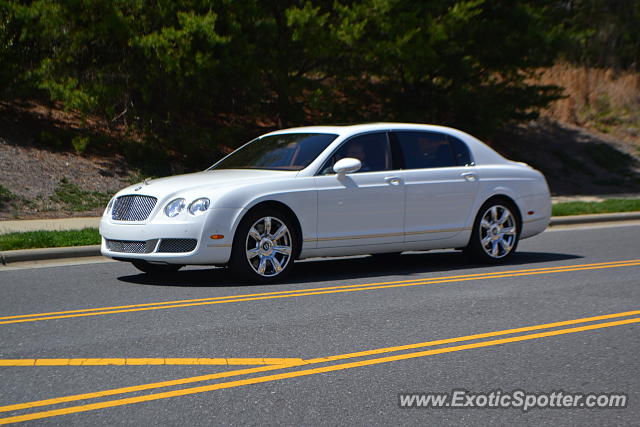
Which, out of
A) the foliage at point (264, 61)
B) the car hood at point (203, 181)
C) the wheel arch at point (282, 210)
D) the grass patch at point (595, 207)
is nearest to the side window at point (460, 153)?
the car hood at point (203, 181)

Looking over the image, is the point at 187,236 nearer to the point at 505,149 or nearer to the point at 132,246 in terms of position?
the point at 132,246

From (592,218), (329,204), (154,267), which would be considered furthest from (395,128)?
(592,218)

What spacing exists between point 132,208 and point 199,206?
818mm

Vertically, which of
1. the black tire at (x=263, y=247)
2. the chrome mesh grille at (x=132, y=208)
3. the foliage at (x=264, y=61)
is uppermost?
the foliage at (x=264, y=61)

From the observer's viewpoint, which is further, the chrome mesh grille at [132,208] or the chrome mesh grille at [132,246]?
the chrome mesh grille at [132,208]

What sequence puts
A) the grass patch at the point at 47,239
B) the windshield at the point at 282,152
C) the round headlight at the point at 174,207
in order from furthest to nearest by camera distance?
the grass patch at the point at 47,239 < the windshield at the point at 282,152 < the round headlight at the point at 174,207

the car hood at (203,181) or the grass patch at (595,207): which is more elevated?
the car hood at (203,181)

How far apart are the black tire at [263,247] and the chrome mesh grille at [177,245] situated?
431 mm

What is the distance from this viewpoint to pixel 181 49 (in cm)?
1856

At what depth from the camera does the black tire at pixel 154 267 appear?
982 cm

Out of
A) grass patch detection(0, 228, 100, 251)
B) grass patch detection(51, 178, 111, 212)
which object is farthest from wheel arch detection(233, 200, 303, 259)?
grass patch detection(51, 178, 111, 212)

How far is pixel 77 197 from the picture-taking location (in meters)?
17.7

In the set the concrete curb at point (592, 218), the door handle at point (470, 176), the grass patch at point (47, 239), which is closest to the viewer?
the door handle at point (470, 176)

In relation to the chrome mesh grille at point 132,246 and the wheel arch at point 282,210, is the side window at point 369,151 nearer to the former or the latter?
the wheel arch at point 282,210
